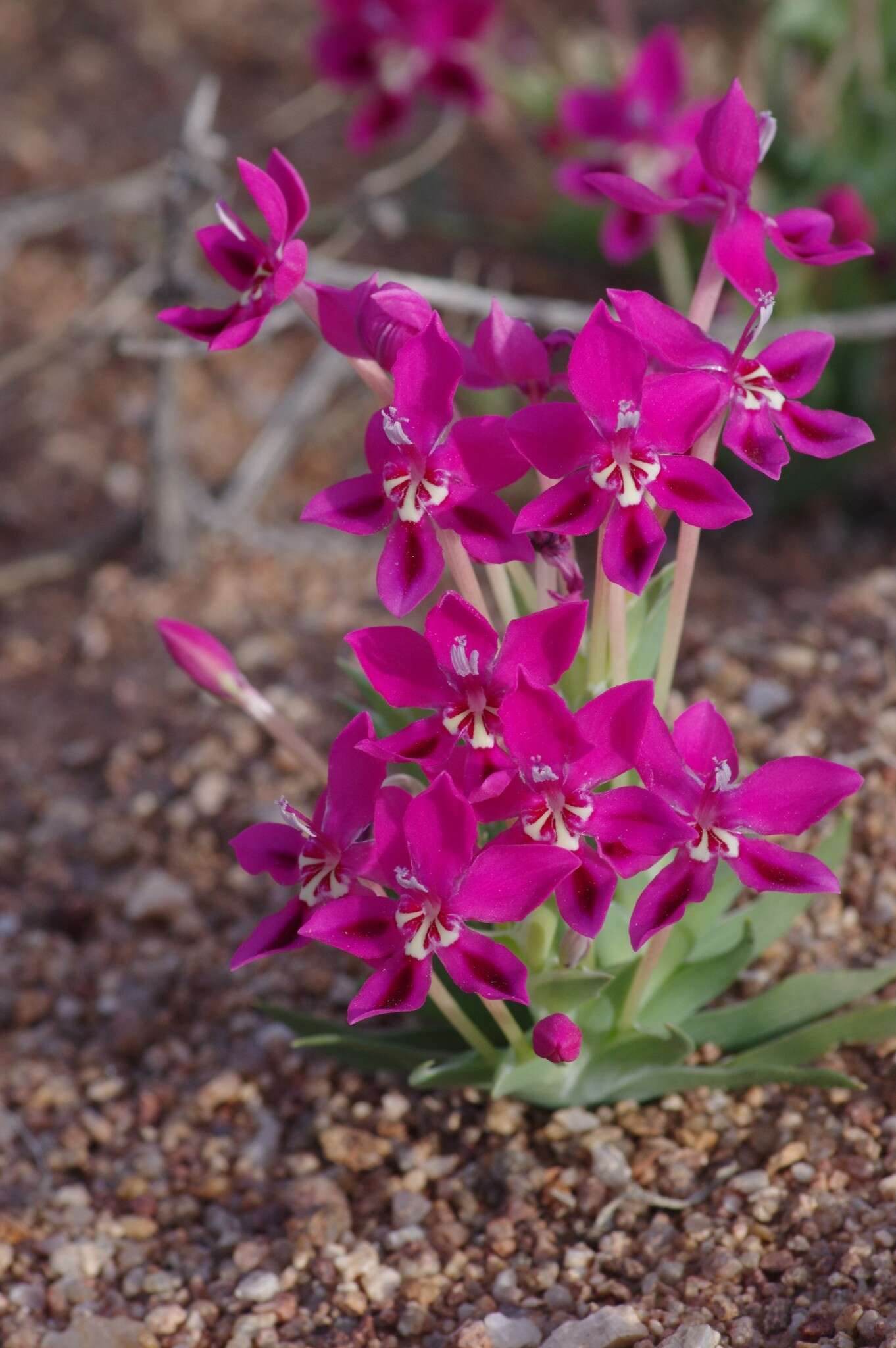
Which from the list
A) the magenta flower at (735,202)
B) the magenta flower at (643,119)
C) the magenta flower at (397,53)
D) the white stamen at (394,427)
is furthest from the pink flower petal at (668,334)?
the magenta flower at (397,53)

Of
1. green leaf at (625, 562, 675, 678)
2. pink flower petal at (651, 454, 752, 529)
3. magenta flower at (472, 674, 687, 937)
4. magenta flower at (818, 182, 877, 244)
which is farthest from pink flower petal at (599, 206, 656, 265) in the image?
magenta flower at (472, 674, 687, 937)

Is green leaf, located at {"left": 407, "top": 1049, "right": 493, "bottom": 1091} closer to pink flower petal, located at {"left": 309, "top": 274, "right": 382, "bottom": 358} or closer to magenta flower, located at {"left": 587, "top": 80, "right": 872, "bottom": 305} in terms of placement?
pink flower petal, located at {"left": 309, "top": 274, "right": 382, "bottom": 358}

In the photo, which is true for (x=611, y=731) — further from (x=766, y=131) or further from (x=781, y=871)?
(x=766, y=131)

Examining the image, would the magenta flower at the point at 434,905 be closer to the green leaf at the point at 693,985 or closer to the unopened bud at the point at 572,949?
the unopened bud at the point at 572,949

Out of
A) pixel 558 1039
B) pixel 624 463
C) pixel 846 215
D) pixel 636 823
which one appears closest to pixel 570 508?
pixel 624 463

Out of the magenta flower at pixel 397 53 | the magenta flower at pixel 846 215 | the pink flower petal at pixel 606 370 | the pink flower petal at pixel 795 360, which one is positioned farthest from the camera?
the magenta flower at pixel 397 53

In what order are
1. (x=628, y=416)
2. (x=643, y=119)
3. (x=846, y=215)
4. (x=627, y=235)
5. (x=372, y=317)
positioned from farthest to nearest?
(x=643, y=119)
(x=627, y=235)
(x=846, y=215)
(x=372, y=317)
(x=628, y=416)
